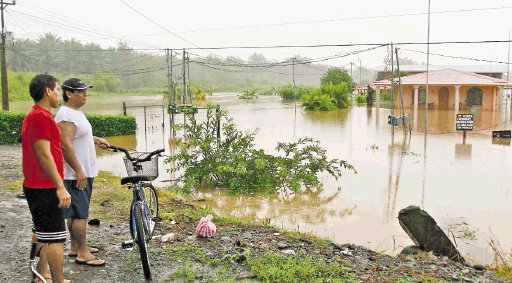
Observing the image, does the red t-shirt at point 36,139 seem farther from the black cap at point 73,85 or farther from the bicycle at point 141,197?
the bicycle at point 141,197

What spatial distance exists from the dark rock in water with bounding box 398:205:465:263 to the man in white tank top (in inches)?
151

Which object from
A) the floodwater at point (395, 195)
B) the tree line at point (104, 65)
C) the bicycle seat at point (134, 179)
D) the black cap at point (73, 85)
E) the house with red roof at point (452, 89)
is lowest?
the floodwater at point (395, 195)

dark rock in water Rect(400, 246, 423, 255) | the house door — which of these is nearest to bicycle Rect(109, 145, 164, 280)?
dark rock in water Rect(400, 246, 423, 255)

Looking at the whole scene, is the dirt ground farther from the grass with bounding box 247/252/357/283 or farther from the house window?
the house window

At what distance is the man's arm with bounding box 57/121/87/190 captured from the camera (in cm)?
437

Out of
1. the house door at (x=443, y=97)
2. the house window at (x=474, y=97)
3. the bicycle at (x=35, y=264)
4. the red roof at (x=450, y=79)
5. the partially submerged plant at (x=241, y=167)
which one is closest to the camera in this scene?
the bicycle at (x=35, y=264)

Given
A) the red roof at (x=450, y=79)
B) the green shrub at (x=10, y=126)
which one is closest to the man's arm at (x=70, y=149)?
the green shrub at (x=10, y=126)

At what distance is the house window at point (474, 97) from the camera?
40.9 metres

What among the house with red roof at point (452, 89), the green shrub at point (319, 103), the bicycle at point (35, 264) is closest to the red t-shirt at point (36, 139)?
the bicycle at point (35, 264)

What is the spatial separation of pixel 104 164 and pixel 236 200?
621 cm

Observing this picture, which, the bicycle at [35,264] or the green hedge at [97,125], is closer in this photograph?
the bicycle at [35,264]

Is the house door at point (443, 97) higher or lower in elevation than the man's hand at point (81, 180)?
higher

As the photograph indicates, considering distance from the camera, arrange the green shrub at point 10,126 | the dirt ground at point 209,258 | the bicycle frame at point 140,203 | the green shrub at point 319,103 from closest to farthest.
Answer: the dirt ground at point 209,258
the bicycle frame at point 140,203
the green shrub at point 10,126
the green shrub at point 319,103

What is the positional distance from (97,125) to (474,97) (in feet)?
105
